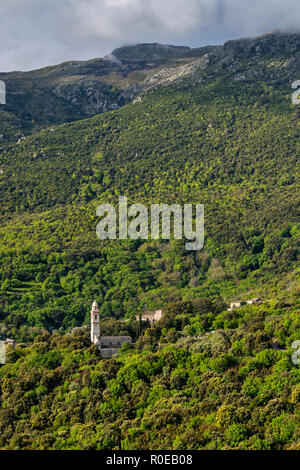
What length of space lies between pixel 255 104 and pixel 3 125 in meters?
37.0

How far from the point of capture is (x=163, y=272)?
260 ft

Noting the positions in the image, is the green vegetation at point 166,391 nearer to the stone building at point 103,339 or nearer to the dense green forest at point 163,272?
the dense green forest at point 163,272

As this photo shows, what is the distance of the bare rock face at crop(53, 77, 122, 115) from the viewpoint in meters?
138

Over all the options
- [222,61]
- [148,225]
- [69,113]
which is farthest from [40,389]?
[69,113]

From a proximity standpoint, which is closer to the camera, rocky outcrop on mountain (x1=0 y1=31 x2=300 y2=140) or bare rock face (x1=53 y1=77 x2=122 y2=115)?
rocky outcrop on mountain (x1=0 y1=31 x2=300 y2=140)

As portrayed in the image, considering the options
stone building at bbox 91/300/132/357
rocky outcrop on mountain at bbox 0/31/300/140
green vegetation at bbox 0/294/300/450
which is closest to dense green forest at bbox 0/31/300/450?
green vegetation at bbox 0/294/300/450

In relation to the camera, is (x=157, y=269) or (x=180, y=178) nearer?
(x=157, y=269)

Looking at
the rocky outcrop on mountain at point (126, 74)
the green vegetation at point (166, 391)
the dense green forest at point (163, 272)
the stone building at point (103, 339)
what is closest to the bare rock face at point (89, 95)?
the rocky outcrop on mountain at point (126, 74)

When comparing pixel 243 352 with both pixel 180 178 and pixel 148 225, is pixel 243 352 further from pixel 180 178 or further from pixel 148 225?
pixel 180 178

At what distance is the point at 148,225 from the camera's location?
291 ft

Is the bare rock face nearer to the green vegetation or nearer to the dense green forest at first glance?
the dense green forest

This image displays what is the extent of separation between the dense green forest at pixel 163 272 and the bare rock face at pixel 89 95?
17.2m

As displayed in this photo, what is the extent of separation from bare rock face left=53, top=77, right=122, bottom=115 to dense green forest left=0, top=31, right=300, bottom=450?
17180mm

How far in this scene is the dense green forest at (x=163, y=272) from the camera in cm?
3759
